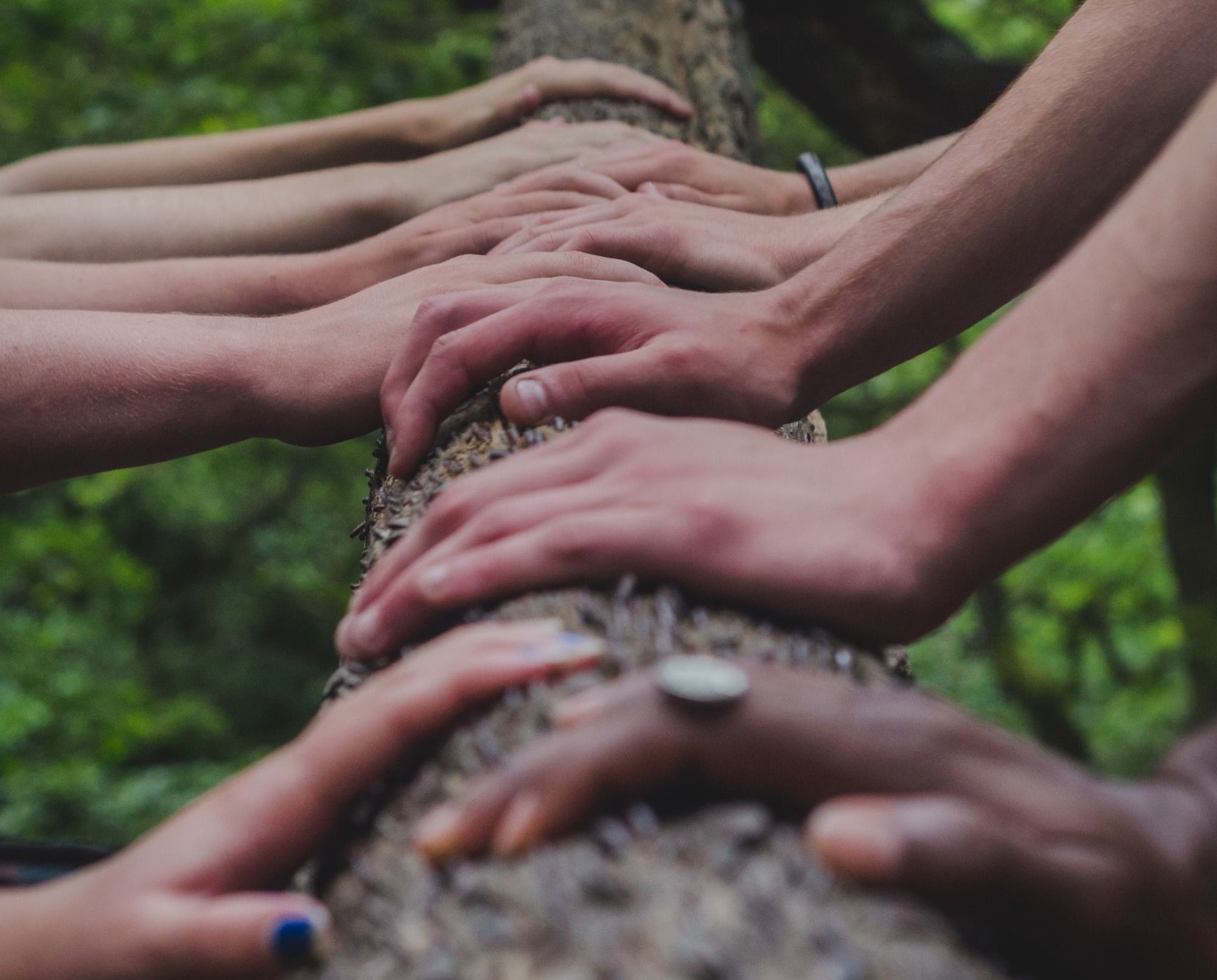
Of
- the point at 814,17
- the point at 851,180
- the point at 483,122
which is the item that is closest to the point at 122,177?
the point at 483,122

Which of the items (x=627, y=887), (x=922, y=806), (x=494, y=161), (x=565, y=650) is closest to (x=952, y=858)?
(x=922, y=806)

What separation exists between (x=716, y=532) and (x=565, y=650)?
183 millimetres

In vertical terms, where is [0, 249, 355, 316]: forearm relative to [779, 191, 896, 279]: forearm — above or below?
above

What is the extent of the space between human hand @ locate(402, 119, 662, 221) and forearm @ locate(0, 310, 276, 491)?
40.0 inches

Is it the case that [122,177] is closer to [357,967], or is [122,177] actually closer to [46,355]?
[46,355]

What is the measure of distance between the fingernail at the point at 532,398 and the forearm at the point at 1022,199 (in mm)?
407

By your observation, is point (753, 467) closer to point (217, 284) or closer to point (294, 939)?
point (294, 939)

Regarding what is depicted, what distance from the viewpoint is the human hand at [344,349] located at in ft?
5.37

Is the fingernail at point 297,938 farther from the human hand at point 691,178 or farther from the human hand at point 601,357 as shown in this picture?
the human hand at point 691,178

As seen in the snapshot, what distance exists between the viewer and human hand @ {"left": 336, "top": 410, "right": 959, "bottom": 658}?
0.95 m

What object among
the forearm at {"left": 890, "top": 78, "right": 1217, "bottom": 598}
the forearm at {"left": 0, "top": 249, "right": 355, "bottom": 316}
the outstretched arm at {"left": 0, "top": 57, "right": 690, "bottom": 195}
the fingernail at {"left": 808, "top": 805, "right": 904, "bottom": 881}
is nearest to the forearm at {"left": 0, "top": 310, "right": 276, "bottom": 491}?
the forearm at {"left": 0, "top": 249, "right": 355, "bottom": 316}

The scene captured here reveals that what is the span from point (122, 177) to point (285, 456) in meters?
3.83

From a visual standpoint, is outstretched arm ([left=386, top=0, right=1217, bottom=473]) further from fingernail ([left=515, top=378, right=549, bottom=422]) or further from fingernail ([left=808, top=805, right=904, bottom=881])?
fingernail ([left=808, top=805, right=904, bottom=881])

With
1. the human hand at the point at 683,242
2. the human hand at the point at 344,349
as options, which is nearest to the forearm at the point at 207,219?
the human hand at the point at 683,242
